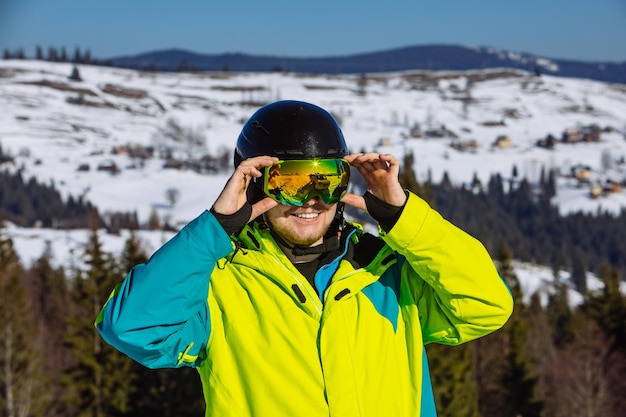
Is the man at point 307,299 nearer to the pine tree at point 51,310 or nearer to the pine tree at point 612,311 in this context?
the pine tree at point 612,311

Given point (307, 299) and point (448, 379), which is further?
point (448, 379)

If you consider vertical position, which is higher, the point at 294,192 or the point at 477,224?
the point at 294,192

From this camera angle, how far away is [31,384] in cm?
2194

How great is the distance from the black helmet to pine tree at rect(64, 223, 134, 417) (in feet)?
60.7

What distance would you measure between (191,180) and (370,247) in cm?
14899

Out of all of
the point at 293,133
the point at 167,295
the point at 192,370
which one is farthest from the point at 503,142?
the point at 167,295

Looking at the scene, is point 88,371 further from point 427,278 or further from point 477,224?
point 477,224

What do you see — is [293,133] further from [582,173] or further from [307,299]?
[582,173]

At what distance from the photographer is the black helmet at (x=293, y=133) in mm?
3244

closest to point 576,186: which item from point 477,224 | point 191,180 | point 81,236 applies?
point 477,224

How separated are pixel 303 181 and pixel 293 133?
26 cm

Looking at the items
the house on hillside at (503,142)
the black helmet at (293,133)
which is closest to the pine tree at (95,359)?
the black helmet at (293,133)

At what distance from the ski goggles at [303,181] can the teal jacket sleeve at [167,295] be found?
0.39m

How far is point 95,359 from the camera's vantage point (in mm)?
21734
